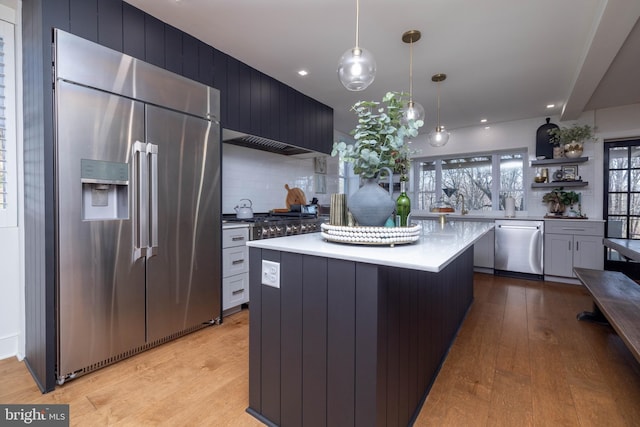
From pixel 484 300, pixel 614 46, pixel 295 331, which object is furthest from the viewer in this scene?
pixel 484 300

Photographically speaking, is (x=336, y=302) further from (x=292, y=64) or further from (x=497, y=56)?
(x=497, y=56)

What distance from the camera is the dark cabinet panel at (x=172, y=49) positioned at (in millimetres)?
2314

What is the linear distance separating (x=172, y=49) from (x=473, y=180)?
5055 mm

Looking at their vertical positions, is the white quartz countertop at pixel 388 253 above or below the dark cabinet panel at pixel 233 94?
below

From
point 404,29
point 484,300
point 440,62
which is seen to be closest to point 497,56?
point 440,62

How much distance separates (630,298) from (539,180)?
2945 mm

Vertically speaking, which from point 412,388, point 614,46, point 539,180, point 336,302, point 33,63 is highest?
point 614,46

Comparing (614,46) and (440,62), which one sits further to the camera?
(440,62)

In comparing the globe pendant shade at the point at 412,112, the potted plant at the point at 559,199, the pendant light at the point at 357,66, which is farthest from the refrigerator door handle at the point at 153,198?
the potted plant at the point at 559,199

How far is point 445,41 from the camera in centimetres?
253

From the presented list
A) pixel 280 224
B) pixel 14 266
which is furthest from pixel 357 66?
pixel 14 266

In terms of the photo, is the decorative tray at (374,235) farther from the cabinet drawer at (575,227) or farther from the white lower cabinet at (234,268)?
the cabinet drawer at (575,227)

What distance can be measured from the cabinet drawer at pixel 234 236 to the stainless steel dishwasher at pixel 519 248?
3831mm

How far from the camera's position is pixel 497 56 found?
9.14ft
